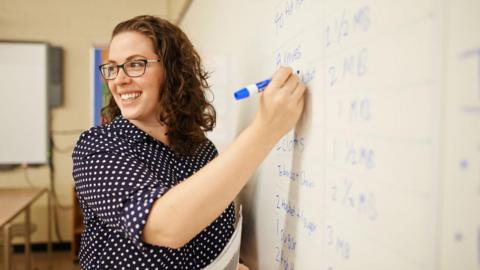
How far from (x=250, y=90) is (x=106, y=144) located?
0.30 metres

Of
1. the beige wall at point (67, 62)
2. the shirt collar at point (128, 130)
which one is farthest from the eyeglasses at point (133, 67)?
the beige wall at point (67, 62)

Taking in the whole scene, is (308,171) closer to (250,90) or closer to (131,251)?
(250,90)

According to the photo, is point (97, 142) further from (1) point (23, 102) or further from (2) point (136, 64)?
(1) point (23, 102)

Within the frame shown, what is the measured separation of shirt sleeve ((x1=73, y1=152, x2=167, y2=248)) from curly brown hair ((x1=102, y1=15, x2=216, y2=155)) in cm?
26

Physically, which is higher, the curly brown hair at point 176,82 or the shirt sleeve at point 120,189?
the curly brown hair at point 176,82

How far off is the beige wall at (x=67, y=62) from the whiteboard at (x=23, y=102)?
10 cm

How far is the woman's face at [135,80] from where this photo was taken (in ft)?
2.92

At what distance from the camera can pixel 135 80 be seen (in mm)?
890

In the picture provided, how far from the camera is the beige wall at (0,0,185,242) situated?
11.0 feet

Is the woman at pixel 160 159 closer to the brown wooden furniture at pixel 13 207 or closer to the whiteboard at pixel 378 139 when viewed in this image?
the whiteboard at pixel 378 139

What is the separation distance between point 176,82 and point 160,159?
23 centimetres

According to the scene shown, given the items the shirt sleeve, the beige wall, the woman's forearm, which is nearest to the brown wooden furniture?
the beige wall

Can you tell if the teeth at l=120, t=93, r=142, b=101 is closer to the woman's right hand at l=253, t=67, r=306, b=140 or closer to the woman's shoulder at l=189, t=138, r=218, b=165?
the woman's shoulder at l=189, t=138, r=218, b=165

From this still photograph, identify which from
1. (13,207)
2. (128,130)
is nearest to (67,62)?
(13,207)
